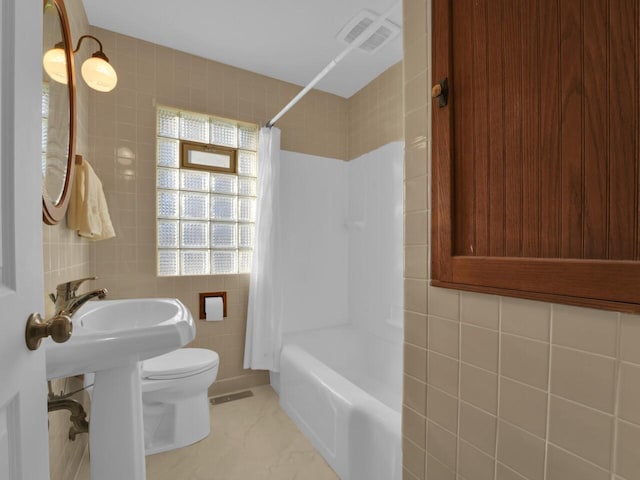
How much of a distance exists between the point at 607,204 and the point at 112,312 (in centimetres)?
171

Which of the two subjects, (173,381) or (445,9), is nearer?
(445,9)

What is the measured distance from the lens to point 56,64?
1.19 m

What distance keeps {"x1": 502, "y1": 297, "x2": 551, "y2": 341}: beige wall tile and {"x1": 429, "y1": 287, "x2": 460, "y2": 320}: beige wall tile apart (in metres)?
0.12

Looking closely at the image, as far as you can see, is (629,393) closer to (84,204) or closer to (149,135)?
(84,204)

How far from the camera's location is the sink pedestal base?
959 mm

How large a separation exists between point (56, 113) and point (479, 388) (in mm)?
1647

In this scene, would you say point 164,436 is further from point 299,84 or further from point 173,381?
point 299,84

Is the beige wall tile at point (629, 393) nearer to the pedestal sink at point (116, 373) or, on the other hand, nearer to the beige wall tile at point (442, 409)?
the beige wall tile at point (442, 409)

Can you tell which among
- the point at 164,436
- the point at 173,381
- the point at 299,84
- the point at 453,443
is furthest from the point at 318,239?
the point at 453,443

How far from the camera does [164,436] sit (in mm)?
1690

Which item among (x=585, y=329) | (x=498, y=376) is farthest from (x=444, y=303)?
(x=585, y=329)

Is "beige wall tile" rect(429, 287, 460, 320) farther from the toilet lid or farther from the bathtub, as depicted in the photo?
the toilet lid

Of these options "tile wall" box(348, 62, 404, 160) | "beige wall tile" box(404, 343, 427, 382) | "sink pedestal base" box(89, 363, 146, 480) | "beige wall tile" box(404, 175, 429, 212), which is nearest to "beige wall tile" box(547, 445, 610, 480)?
"beige wall tile" box(404, 343, 427, 382)

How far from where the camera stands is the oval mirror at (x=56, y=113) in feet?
3.53
